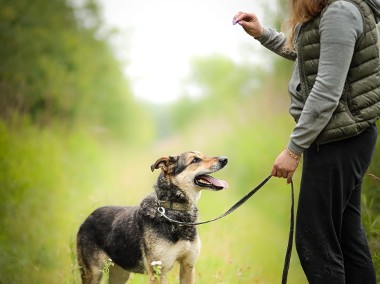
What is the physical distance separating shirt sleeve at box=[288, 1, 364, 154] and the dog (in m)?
1.56

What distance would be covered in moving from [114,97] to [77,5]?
518 centimetres

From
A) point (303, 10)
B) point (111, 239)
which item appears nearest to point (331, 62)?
point (303, 10)

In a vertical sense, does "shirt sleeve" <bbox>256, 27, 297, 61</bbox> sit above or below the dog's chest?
above

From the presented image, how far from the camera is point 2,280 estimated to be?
534 centimetres

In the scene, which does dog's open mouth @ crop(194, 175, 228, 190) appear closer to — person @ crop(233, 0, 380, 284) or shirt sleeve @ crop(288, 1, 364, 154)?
person @ crop(233, 0, 380, 284)

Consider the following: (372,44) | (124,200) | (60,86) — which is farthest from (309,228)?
(60,86)

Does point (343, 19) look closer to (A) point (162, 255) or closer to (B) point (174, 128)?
(A) point (162, 255)

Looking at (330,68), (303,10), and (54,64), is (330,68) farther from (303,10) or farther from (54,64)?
(54,64)

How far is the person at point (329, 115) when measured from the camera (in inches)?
119

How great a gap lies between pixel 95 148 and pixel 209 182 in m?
11.8

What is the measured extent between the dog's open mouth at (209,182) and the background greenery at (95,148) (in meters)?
1.13

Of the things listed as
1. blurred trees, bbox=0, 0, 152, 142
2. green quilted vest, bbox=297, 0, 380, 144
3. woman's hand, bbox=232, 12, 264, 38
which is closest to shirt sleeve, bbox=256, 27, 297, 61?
woman's hand, bbox=232, 12, 264, 38

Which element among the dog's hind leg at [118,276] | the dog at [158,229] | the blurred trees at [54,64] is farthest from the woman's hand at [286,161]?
the blurred trees at [54,64]

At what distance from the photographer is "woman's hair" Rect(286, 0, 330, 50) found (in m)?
3.12
